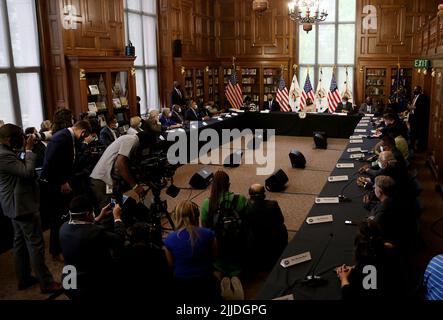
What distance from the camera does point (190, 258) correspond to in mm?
3424

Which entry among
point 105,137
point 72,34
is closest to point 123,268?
point 105,137

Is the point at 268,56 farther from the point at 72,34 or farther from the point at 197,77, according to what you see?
the point at 72,34

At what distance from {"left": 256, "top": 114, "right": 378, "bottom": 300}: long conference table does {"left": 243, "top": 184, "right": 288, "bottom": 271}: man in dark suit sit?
349 millimetres

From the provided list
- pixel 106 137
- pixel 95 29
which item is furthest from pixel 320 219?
pixel 95 29

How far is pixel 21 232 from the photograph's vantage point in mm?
4645

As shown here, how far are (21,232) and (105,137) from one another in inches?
153

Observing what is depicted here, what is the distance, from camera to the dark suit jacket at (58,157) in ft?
17.2

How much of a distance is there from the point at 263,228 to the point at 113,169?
2164mm

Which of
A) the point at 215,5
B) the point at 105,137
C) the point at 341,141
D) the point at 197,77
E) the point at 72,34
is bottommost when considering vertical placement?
the point at 341,141

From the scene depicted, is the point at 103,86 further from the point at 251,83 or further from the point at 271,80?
the point at 271,80

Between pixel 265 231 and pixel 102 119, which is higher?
pixel 102 119

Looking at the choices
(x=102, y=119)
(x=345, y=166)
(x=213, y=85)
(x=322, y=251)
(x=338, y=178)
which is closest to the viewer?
(x=322, y=251)

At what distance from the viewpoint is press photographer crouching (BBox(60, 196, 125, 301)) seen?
3248 millimetres

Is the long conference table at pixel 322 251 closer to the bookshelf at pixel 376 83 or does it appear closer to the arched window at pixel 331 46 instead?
the bookshelf at pixel 376 83
